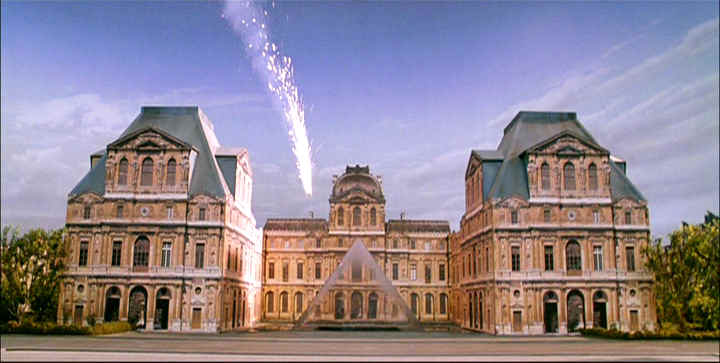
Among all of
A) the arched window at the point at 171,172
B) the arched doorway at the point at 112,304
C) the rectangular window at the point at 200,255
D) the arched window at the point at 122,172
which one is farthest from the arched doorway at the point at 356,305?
the arched window at the point at 122,172

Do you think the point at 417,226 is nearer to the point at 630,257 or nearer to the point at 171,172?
the point at 630,257

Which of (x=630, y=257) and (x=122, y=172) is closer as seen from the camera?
(x=630, y=257)

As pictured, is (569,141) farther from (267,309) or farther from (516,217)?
(267,309)

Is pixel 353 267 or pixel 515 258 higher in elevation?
pixel 515 258

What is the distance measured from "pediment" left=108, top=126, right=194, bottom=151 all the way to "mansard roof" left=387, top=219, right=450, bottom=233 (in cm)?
3053

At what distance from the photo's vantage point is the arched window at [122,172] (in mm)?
47812

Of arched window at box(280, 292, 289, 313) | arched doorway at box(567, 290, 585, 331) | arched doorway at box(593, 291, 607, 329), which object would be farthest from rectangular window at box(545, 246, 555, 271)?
arched window at box(280, 292, 289, 313)

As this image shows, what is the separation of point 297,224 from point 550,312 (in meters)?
33.4

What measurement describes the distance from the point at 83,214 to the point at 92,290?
562 cm

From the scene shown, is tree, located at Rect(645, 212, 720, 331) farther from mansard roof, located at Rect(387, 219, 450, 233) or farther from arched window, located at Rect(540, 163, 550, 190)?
mansard roof, located at Rect(387, 219, 450, 233)

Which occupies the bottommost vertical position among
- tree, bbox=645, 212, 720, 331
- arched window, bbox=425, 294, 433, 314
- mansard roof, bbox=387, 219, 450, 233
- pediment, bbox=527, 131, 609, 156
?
arched window, bbox=425, 294, 433, 314

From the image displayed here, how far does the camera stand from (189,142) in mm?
50469

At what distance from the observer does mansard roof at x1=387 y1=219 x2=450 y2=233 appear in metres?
72.2

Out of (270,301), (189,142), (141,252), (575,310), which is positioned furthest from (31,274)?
(575,310)
